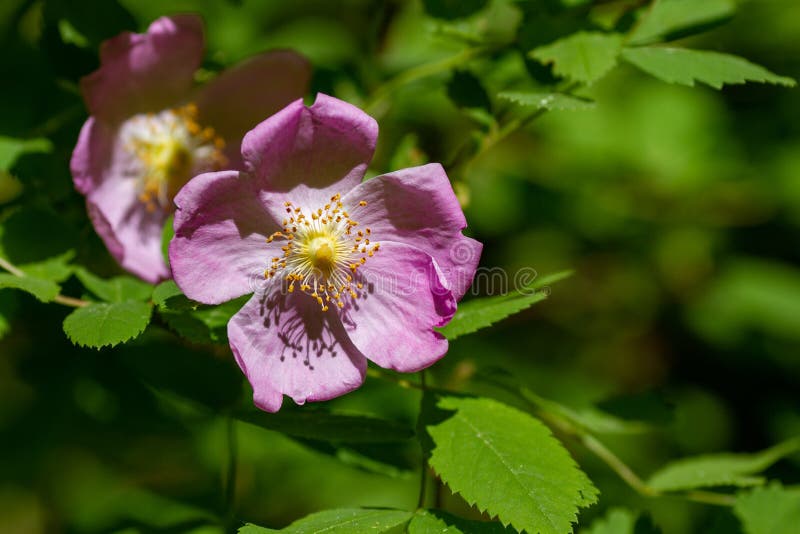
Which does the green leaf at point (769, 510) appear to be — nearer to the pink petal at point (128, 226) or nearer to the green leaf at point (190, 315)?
the green leaf at point (190, 315)

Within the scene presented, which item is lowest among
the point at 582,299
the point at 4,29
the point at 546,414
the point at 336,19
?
the point at 582,299

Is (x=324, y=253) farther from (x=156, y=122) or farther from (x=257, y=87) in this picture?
(x=156, y=122)

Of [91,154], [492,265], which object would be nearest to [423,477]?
[91,154]

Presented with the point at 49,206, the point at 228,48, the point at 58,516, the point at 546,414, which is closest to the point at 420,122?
the point at 228,48

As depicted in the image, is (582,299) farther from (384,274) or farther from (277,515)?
(384,274)

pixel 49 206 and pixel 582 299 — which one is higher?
pixel 49 206

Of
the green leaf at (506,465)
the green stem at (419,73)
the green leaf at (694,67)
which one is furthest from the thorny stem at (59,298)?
the green leaf at (694,67)

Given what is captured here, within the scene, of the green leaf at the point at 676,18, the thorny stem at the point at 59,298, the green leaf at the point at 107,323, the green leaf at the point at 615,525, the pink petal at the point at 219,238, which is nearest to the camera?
the green leaf at the point at 107,323
